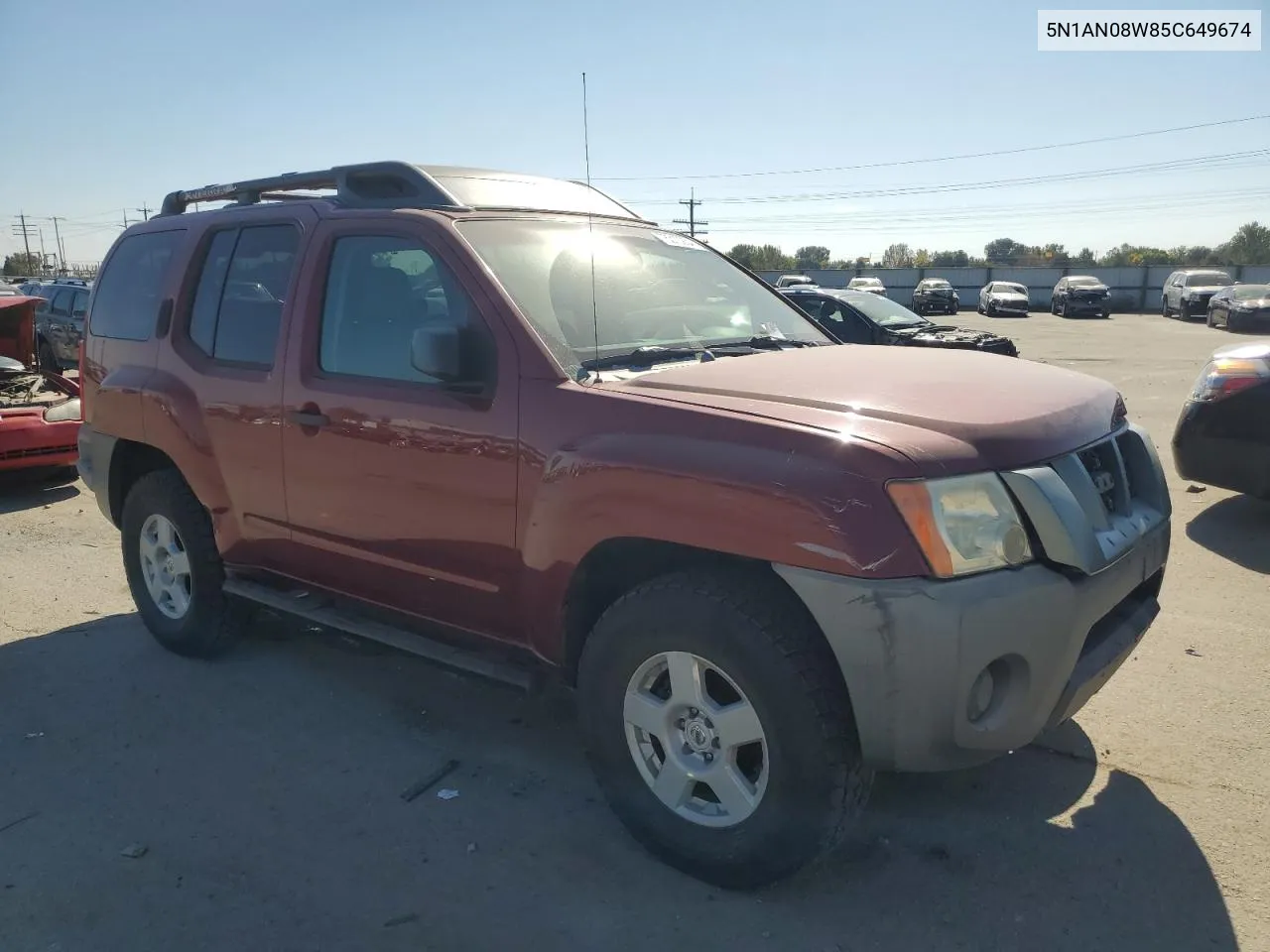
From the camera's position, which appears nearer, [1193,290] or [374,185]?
[374,185]

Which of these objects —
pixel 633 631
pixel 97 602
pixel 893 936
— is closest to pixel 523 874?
pixel 633 631

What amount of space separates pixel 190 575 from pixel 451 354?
2259 mm

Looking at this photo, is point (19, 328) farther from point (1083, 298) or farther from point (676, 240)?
point (1083, 298)

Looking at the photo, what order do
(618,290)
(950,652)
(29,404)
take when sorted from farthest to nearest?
(29,404) < (618,290) < (950,652)

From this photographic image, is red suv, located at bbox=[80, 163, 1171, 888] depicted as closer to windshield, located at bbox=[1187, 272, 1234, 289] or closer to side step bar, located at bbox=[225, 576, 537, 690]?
side step bar, located at bbox=[225, 576, 537, 690]

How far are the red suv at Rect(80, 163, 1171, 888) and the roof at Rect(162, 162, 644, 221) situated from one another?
2 cm

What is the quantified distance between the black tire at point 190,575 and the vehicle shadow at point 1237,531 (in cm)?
542

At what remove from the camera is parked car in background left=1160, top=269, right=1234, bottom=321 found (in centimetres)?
3241

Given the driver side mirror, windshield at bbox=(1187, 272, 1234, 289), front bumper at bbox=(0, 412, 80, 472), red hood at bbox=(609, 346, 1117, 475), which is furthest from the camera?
windshield at bbox=(1187, 272, 1234, 289)

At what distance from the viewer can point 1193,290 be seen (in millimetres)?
32656

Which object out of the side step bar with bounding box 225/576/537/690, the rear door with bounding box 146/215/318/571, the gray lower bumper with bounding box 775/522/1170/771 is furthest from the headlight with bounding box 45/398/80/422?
the gray lower bumper with bounding box 775/522/1170/771

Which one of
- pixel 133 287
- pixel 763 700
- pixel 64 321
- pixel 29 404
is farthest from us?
pixel 64 321

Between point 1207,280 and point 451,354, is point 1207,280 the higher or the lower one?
the lower one

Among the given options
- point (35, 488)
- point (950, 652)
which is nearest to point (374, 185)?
point (950, 652)
